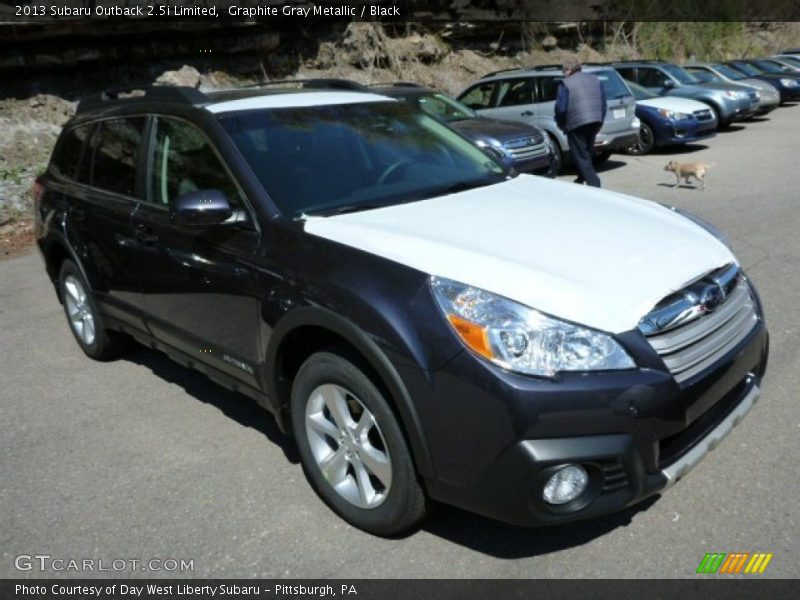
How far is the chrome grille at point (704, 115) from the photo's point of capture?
13930 millimetres

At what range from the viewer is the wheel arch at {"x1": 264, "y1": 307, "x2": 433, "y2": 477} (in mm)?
2725

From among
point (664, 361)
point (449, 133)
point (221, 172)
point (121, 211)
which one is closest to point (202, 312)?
point (221, 172)

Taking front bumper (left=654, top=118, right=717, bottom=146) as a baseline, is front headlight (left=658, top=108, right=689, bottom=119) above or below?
above

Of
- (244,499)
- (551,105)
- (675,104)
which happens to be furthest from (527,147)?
(244,499)

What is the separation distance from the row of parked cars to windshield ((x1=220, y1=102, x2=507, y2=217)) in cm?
409

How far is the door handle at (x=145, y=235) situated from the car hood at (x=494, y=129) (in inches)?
280

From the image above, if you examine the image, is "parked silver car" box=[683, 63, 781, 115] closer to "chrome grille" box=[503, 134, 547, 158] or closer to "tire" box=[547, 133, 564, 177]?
"tire" box=[547, 133, 564, 177]

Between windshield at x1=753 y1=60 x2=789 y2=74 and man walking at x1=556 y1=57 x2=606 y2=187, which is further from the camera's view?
windshield at x1=753 y1=60 x2=789 y2=74

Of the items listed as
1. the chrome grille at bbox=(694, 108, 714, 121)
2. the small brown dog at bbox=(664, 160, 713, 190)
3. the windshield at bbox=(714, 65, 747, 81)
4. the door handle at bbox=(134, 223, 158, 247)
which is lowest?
the small brown dog at bbox=(664, 160, 713, 190)

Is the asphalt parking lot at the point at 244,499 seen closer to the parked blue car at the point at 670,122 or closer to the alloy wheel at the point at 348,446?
the alloy wheel at the point at 348,446

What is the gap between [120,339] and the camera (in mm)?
5164

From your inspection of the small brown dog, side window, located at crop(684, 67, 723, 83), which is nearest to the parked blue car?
the small brown dog

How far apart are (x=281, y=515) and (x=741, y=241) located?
5710mm
